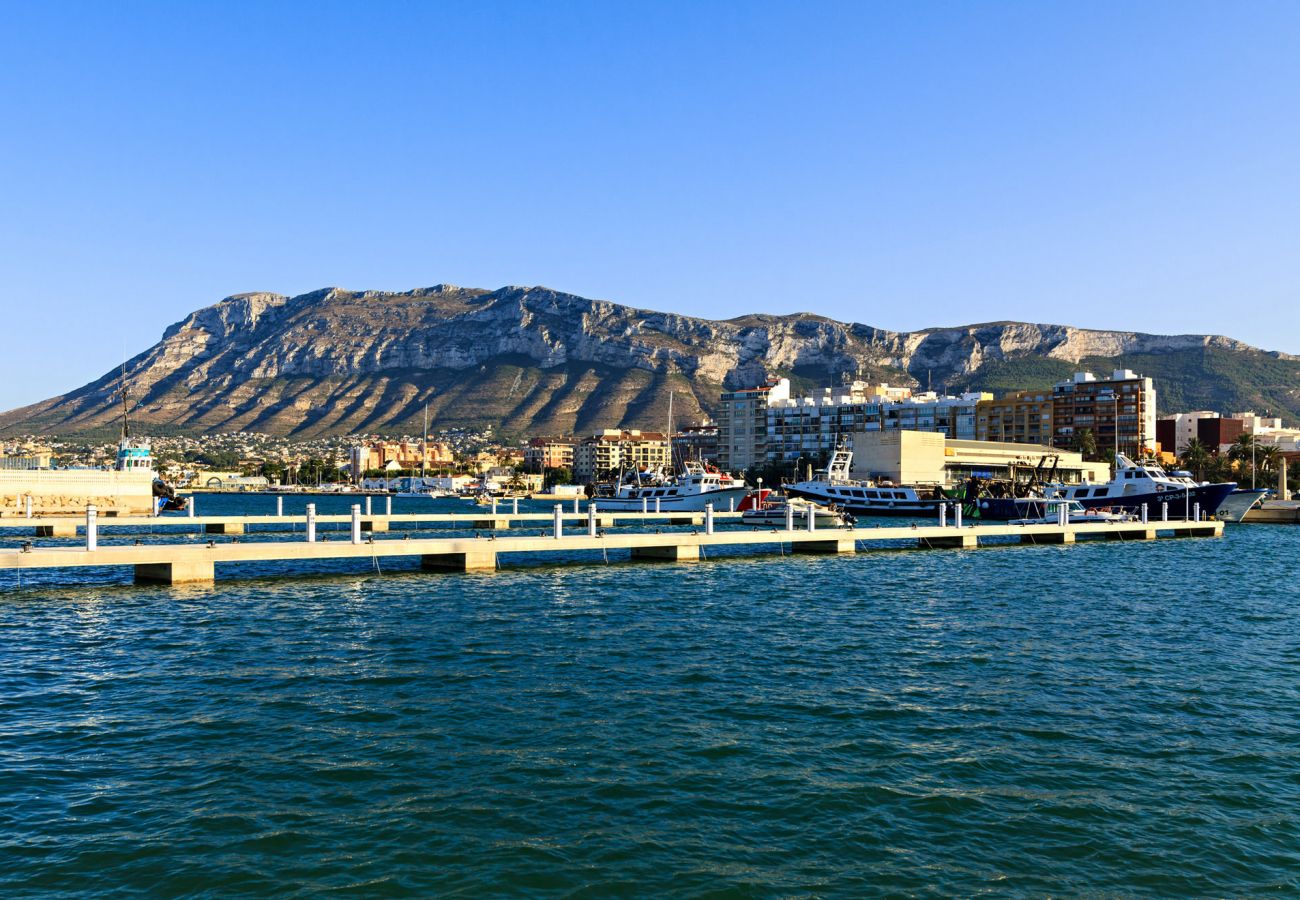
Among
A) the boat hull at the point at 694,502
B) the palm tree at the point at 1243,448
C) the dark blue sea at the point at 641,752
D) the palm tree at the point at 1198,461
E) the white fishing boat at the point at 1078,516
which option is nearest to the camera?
the dark blue sea at the point at 641,752

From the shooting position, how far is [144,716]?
643 inches

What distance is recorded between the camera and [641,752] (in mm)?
14445

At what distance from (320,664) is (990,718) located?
547 inches

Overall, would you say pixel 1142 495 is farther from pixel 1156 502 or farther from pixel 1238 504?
pixel 1238 504

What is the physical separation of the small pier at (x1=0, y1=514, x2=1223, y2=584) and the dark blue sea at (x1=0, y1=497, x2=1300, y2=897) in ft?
15.1

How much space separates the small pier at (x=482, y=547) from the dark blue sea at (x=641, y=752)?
4616 mm

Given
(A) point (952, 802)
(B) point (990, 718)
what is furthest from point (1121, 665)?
(A) point (952, 802)

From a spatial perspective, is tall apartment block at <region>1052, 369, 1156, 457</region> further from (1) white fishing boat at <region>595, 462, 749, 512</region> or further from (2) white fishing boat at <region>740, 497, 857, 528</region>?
(1) white fishing boat at <region>595, 462, 749, 512</region>

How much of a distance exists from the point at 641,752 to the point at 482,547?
27353 mm

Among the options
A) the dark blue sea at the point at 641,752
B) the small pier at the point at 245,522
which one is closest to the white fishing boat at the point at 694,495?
the small pier at the point at 245,522

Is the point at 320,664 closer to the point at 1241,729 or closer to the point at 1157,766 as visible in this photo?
the point at 1157,766

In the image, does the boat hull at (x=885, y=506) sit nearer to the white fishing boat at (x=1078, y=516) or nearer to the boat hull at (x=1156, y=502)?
the boat hull at (x=1156, y=502)

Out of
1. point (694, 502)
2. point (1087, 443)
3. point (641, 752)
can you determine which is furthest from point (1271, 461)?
point (641, 752)

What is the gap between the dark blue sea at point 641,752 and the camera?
1052 cm
